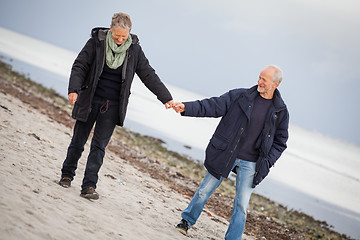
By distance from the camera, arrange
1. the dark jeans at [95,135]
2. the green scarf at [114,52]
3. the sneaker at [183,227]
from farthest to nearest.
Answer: the sneaker at [183,227]
the dark jeans at [95,135]
the green scarf at [114,52]

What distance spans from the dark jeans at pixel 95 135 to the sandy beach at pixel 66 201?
1.27 feet

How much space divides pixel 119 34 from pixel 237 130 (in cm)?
217

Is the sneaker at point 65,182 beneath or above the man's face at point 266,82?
beneath

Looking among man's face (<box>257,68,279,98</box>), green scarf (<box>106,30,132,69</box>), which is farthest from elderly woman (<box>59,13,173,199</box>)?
man's face (<box>257,68,279,98</box>)

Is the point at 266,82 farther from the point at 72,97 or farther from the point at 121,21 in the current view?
the point at 72,97

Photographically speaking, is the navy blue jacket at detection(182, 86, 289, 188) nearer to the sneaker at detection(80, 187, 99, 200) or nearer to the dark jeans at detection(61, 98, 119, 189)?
the dark jeans at detection(61, 98, 119, 189)

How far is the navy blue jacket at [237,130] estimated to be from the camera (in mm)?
5332

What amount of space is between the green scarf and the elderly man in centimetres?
112

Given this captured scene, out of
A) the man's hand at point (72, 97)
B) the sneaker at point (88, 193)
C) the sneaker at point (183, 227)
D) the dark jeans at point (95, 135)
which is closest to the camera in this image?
the man's hand at point (72, 97)

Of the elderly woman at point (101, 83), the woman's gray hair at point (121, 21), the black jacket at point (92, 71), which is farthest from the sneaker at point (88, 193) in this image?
the woman's gray hair at point (121, 21)

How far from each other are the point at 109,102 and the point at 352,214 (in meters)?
19.5

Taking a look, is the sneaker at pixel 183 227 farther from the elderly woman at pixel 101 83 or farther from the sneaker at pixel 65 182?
the sneaker at pixel 65 182

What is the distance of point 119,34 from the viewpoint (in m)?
5.14

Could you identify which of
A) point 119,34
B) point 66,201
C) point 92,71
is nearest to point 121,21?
point 119,34
